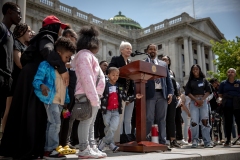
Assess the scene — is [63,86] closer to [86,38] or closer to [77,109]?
[77,109]

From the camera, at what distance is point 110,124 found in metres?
4.48

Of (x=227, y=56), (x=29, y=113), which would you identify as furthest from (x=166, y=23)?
(x=29, y=113)

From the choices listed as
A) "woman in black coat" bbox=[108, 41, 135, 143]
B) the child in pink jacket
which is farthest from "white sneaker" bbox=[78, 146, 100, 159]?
"woman in black coat" bbox=[108, 41, 135, 143]

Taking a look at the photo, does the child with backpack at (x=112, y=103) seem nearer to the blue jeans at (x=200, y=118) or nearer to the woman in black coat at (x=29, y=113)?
the woman in black coat at (x=29, y=113)

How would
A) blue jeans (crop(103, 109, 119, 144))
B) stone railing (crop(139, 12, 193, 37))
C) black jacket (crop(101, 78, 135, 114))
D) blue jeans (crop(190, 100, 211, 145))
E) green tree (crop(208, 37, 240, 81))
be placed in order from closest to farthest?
blue jeans (crop(103, 109, 119, 144))
black jacket (crop(101, 78, 135, 114))
blue jeans (crop(190, 100, 211, 145))
green tree (crop(208, 37, 240, 81))
stone railing (crop(139, 12, 193, 37))

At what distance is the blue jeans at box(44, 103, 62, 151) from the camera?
10.2 feet

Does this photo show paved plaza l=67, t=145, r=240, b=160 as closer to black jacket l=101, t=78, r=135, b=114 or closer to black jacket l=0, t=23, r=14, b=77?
black jacket l=101, t=78, r=135, b=114

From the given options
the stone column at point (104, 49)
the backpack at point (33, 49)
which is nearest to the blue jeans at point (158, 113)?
the backpack at point (33, 49)

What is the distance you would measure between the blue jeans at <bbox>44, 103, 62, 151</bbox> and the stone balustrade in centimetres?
2764

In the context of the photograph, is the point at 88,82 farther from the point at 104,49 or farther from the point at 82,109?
the point at 104,49

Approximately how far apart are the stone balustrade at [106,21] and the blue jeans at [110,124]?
26.7 metres

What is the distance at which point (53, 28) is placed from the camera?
3553 mm

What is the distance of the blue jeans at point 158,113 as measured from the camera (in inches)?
202

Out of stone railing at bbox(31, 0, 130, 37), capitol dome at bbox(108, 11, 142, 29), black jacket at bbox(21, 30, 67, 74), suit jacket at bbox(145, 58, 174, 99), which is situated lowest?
suit jacket at bbox(145, 58, 174, 99)
